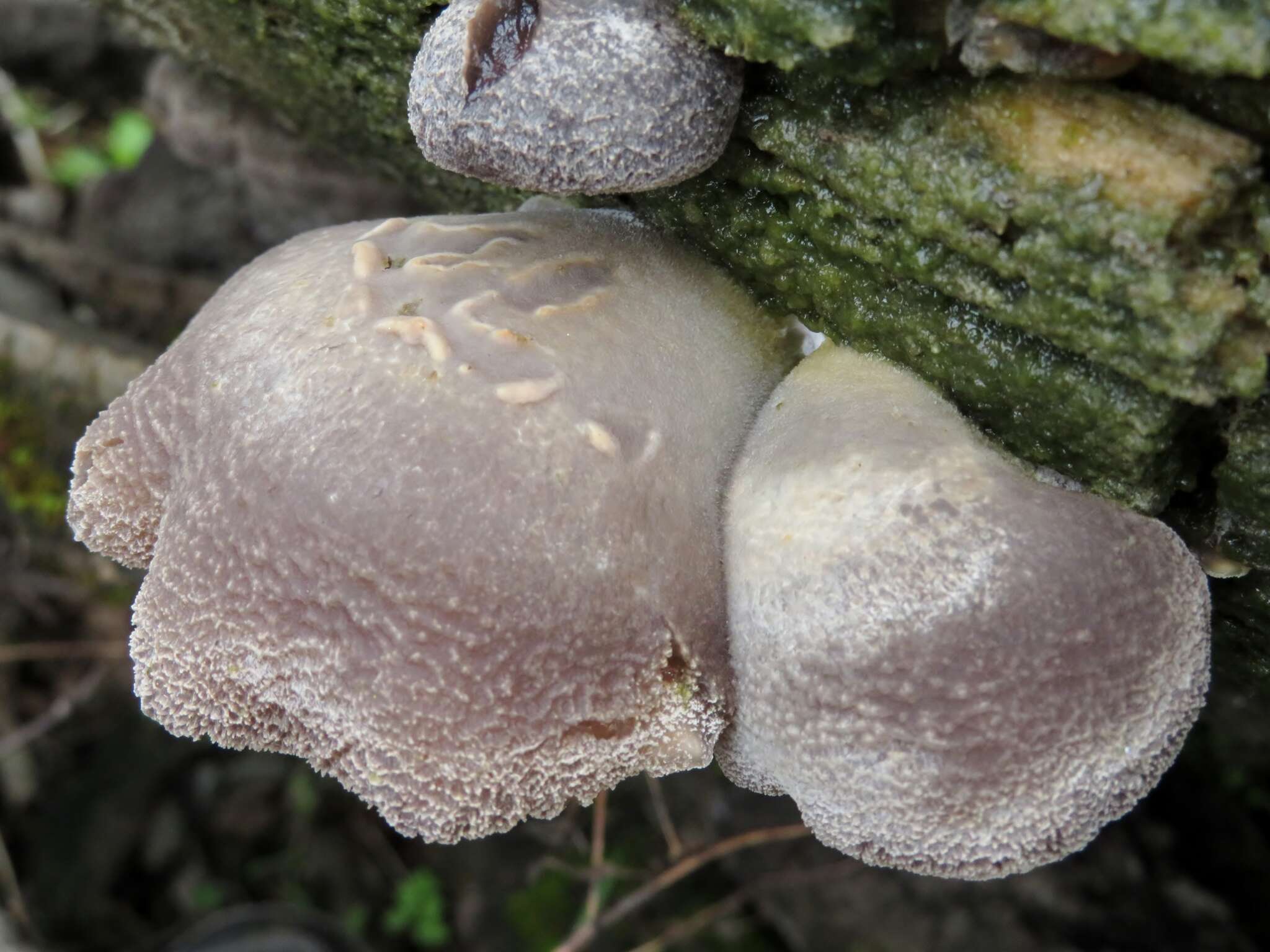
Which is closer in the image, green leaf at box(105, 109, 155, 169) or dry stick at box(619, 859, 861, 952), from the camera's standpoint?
dry stick at box(619, 859, 861, 952)

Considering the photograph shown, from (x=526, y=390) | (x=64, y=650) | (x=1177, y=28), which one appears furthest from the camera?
(x=64, y=650)

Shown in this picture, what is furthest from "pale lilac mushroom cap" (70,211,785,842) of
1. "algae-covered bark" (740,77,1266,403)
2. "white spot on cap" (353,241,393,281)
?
"algae-covered bark" (740,77,1266,403)

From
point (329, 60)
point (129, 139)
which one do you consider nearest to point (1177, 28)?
point (329, 60)

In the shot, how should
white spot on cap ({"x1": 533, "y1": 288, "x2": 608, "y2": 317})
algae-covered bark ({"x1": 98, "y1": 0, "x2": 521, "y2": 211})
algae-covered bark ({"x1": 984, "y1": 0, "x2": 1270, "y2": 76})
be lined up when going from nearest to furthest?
algae-covered bark ({"x1": 984, "y1": 0, "x2": 1270, "y2": 76}), white spot on cap ({"x1": 533, "y1": 288, "x2": 608, "y2": 317}), algae-covered bark ({"x1": 98, "y1": 0, "x2": 521, "y2": 211})

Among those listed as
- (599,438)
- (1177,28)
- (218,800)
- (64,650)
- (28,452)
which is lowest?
(218,800)

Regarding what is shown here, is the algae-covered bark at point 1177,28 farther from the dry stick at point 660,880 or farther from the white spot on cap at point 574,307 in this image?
the dry stick at point 660,880

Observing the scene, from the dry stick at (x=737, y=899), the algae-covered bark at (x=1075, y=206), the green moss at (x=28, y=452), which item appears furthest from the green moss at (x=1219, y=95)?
the green moss at (x=28, y=452)

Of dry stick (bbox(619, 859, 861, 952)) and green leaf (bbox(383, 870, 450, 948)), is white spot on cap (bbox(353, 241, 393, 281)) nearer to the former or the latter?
dry stick (bbox(619, 859, 861, 952))

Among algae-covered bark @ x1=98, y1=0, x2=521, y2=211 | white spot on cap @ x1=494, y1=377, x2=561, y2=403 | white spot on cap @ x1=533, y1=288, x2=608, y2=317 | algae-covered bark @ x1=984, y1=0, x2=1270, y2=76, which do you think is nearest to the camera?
algae-covered bark @ x1=984, y1=0, x2=1270, y2=76

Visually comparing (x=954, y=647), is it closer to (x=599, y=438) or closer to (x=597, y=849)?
(x=599, y=438)
